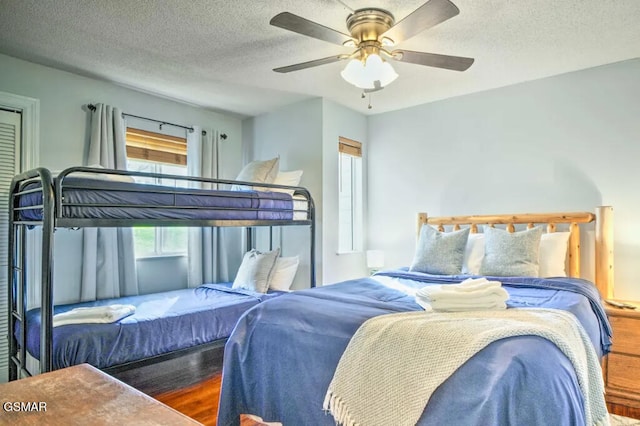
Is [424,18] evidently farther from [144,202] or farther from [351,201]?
[351,201]

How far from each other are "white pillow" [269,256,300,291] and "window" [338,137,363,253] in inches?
29.2

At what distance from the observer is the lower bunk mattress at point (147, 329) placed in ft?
7.69

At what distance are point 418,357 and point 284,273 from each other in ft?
8.02

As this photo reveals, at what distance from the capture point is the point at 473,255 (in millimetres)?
3283

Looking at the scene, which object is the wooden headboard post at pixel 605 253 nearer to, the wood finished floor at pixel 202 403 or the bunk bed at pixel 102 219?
the wood finished floor at pixel 202 403

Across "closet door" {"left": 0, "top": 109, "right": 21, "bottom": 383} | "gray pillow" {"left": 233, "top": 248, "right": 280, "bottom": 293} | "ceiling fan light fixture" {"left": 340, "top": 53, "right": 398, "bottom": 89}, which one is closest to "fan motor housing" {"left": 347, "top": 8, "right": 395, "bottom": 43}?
"ceiling fan light fixture" {"left": 340, "top": 53, "right": 398, "bottom": 89}

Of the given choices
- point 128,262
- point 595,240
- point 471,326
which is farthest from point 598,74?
point 128,262

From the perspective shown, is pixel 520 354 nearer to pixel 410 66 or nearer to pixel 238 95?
pixel 410 66

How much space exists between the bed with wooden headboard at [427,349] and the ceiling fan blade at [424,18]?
139cm

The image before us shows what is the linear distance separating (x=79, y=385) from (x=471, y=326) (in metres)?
1.32

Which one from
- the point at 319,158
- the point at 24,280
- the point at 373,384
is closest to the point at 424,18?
the point at 373,384

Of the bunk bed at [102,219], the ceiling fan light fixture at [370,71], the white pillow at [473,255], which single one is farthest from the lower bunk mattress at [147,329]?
the ceiling fan light fixture at [370,71]

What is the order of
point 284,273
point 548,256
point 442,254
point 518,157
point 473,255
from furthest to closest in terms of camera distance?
point 284,273 → point 518,157 → point 473,255 → point 442,254 → point 548,256

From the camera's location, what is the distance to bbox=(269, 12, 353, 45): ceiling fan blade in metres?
1.85
